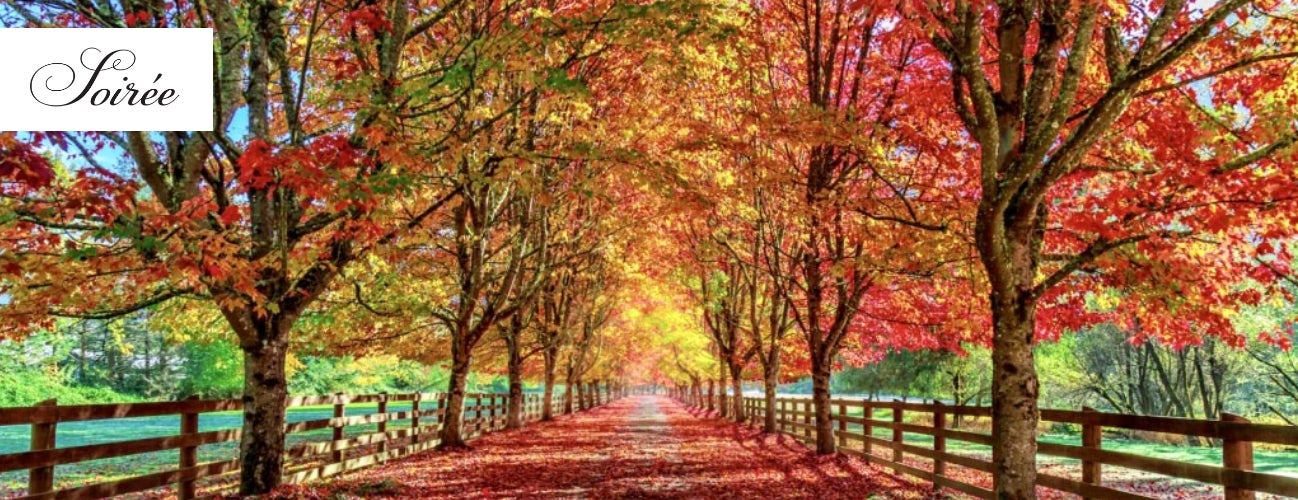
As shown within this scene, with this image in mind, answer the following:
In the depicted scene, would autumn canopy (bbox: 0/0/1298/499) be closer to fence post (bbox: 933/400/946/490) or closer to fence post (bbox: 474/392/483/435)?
fence post (bbox: 933/400/946/490)

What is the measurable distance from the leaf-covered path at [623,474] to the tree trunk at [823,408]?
43cm

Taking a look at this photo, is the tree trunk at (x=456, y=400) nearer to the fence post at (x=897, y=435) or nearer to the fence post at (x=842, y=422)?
the fence post at (x=842, y=422)

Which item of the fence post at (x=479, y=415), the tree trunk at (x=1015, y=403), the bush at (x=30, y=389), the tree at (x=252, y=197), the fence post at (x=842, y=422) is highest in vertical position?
the tree at (x=252, y=197)

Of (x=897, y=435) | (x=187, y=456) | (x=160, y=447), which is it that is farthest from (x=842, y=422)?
(x=160, y=447)

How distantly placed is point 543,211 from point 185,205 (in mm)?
10231

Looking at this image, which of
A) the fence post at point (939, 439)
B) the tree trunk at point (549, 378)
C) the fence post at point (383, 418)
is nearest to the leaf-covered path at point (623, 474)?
the fence post at point (939, 439)

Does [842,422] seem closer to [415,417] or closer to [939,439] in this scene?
[939,439]

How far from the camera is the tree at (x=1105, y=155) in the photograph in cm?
551

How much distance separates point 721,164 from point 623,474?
782cm

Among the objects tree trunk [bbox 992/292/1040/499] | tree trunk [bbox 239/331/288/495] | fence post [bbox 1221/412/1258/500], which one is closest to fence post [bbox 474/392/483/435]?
tree trunk [bbox 239/331/288/495]

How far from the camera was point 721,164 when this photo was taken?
16.4 metres

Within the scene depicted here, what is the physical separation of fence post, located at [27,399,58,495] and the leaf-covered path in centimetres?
242

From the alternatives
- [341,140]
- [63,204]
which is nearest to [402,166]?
[341,140]

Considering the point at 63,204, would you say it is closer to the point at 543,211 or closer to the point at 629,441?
the point at 543,211
